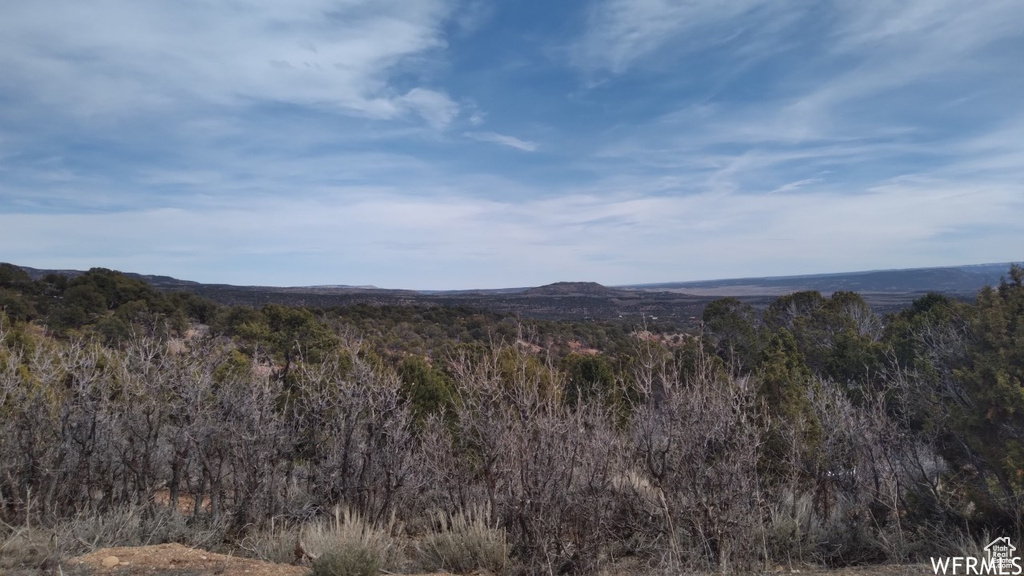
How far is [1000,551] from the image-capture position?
538 cm

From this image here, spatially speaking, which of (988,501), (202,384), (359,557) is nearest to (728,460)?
(988,501)

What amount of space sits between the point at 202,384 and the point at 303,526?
7.50 ft

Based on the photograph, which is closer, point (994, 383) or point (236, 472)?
point (994, 383)

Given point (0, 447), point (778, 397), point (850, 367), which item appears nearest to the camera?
point (0, 447)

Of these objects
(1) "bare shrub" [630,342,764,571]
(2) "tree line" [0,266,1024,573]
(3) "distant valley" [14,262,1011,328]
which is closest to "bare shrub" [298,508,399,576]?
(2) "tree line" [0,266,1024,573]

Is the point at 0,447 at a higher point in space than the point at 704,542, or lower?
higher

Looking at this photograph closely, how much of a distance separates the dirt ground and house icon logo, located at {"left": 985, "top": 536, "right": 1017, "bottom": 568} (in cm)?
53

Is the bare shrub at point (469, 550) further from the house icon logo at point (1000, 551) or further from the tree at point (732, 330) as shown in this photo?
the tree at point (732, 330)

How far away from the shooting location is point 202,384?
707 centimetres

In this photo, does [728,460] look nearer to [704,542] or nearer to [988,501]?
[704,542]

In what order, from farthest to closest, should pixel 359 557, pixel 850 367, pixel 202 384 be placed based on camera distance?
pixel 850 367 < pixel 202 384 < pixel 359 557

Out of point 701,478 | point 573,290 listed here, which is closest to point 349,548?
point 701,478

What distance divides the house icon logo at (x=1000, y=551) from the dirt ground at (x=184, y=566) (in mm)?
531

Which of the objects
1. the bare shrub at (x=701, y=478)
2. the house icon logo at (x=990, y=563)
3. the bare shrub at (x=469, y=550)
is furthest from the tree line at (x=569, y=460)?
the house icon logo at (x=990, y=563)
